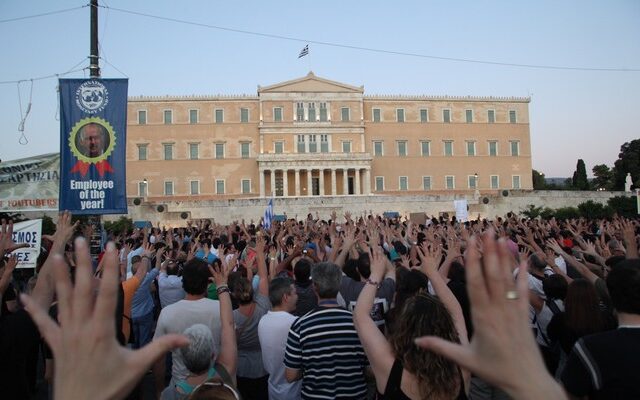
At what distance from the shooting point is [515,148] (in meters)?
51.8

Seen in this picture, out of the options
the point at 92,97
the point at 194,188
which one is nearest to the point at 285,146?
the point at 194,188

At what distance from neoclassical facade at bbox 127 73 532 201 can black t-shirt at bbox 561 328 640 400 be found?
43.2m

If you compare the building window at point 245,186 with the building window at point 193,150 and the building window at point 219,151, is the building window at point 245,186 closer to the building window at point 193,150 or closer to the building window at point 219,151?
the building window at point 219,151

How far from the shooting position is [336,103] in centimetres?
4812

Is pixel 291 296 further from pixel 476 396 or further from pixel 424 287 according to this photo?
pixel 476 396

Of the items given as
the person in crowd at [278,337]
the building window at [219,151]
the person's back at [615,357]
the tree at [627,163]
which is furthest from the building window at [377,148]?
the person's back at [615,357]

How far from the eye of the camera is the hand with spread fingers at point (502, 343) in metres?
1.09

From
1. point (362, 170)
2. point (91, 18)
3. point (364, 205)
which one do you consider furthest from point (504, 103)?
point (91, 18)

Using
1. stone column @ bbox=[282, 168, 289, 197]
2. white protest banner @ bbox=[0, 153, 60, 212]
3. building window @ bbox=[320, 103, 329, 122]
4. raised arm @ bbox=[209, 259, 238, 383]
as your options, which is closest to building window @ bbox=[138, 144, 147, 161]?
stone column @ bbox=[282, 168, 289, 197]

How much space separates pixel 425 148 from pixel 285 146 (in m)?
14.4

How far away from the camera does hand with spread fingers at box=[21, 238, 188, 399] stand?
1091 mm

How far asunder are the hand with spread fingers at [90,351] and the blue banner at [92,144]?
7.41 metres

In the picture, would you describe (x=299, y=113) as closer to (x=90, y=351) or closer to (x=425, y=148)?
(x=425, y=148)

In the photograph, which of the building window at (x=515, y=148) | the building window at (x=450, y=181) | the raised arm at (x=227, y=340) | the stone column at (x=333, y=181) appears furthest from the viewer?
the building window at (x=515, y=148)
